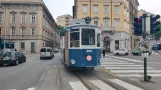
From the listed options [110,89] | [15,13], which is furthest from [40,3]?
[110,89]

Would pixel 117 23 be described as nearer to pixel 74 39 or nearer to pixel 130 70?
pixel 130 70

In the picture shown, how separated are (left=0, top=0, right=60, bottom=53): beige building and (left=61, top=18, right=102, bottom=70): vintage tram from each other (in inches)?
1811

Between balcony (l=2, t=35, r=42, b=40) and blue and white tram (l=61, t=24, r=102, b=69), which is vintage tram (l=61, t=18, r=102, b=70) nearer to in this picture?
blue and white tram (l=61, t=24, r=102, b=69)

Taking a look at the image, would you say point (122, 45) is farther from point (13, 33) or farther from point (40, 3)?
point (13, 33)

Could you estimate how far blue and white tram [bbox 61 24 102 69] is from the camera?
12773 millimetres

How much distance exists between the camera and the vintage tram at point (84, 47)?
41.9 feet

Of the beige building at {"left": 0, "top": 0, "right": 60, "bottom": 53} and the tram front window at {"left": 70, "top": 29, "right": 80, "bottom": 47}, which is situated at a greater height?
the beige building at {"left": 0, "top": 0, "right": 60, "bottom": 53}

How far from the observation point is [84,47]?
12.8 m

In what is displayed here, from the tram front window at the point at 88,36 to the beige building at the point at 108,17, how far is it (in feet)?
125

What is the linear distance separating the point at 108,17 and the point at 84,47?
40513 millimetres

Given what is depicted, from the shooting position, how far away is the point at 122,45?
2066 inches

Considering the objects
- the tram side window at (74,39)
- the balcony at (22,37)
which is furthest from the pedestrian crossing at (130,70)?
the balcony at (22,37)

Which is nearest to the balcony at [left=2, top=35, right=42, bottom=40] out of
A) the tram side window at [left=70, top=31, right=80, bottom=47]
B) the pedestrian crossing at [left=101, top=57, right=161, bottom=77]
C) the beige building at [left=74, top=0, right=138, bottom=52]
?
the beige building at [left=74, top=0, right=138, bottom=52]

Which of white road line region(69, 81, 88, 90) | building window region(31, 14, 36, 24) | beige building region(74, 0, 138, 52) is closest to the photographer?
white road line region(69, 81, 88, 90)
